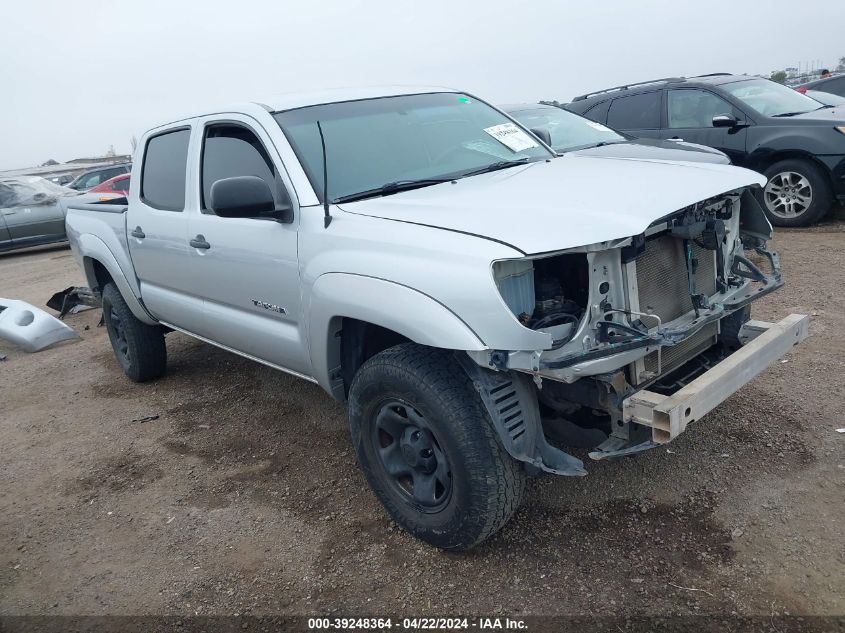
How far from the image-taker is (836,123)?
735 cm

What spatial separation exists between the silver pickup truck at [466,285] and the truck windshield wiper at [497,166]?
2 centimetres

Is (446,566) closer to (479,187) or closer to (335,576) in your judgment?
(335,576)

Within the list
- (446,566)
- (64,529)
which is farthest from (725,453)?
(64,529)

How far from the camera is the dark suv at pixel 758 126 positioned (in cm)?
742

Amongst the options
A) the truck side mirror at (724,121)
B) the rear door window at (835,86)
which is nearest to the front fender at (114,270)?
the truck side mirror at (724,121)

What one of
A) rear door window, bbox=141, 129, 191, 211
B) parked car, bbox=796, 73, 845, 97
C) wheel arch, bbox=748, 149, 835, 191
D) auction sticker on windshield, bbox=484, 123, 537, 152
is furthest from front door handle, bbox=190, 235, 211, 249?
parked car, bbox=796, 73, 845, 97

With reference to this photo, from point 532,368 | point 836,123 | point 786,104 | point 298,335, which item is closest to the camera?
point 532,368

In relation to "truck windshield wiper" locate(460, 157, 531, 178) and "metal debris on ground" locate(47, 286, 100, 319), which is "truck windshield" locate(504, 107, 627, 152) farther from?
"metal debris on ground" locate(47, 286, 100, 319)

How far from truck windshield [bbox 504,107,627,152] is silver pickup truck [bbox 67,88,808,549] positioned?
313 cm

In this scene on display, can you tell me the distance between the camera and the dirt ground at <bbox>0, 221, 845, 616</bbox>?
8.97 ft

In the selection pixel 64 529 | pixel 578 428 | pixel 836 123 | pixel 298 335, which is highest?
pixel 836 123

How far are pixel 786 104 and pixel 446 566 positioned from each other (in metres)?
7.63

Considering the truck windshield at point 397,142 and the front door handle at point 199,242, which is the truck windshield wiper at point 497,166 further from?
the front door handle at point 199,242

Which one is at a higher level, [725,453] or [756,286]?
[756,286]
